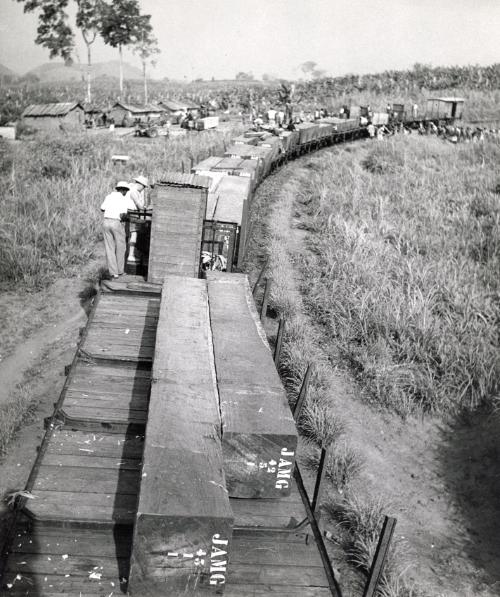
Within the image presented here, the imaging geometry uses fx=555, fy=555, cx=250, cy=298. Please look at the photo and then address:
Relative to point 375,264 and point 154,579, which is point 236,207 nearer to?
point 375,264

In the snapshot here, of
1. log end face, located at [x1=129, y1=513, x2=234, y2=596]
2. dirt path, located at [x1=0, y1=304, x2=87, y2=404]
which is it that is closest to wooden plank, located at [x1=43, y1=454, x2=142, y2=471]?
log end face, located at [x1=129, y1=513, x2=234, y2=596]

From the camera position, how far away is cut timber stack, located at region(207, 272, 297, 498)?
3934 millimetres

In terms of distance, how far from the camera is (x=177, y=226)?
740 cm

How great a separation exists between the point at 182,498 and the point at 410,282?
26.3ft

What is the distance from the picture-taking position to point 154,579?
10.5 feet

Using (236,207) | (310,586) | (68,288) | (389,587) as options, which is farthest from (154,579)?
(68,288)

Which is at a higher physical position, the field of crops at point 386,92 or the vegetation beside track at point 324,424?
the field of crops at point 386,92

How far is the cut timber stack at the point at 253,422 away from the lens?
155 inches

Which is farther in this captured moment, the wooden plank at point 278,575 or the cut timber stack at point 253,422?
the cut timber stack at point 253,422

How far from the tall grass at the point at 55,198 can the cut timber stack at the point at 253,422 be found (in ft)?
23.7

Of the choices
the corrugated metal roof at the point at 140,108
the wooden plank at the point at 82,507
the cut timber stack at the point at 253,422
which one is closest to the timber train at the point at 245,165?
the cut timber stack at the point at 253,422

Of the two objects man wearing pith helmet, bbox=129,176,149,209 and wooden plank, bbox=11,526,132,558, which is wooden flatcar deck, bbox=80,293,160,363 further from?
wooden plank, bbox=11,526,132,558

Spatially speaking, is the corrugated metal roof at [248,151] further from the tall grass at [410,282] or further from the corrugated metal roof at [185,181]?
the corrugated metal roof at [185,181]

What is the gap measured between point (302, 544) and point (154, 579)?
3.75 ft
